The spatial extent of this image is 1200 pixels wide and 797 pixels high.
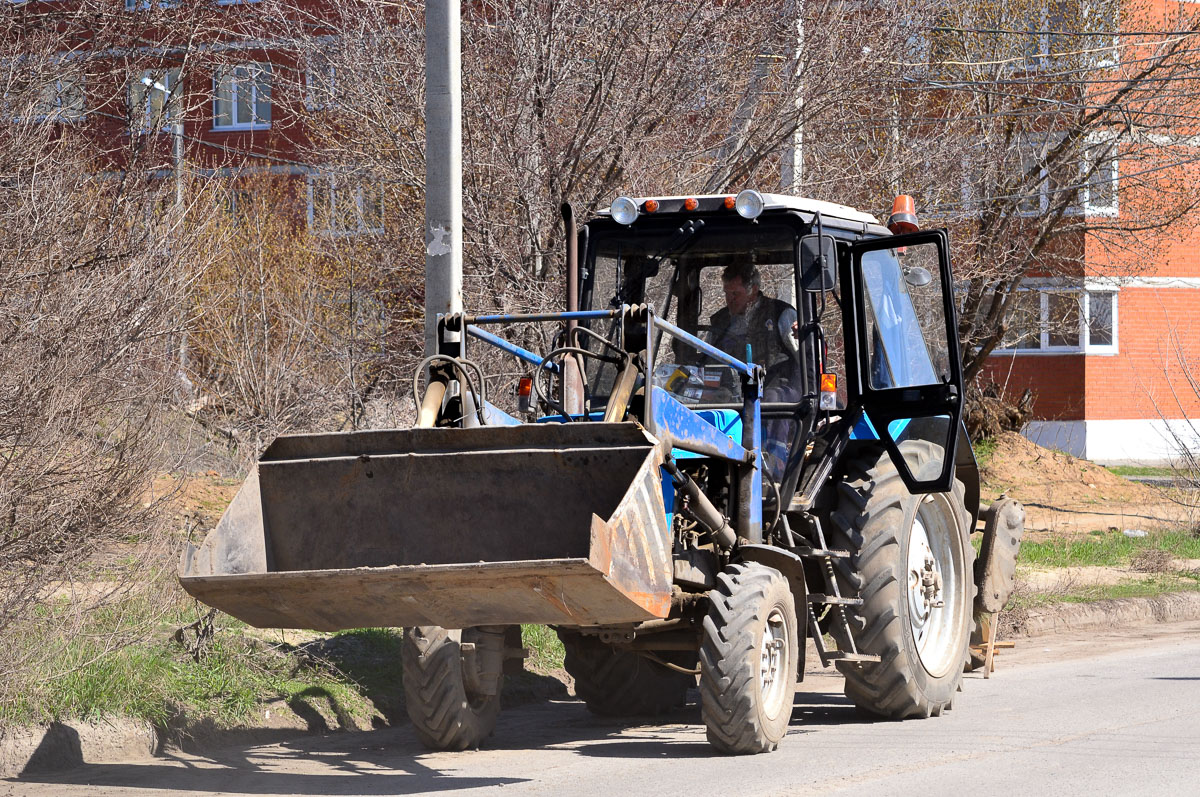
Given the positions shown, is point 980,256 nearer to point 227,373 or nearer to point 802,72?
point 802,72

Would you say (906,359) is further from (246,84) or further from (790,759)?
(246,84)

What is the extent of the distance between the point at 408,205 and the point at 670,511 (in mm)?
6848

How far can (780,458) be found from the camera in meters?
8.32

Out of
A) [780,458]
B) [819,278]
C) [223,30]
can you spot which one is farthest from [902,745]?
[223,30]

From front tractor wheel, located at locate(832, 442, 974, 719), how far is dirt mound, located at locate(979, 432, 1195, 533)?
1150 centimetres

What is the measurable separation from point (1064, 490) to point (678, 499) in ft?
60.3

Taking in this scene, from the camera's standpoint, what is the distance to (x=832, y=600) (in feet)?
26.5

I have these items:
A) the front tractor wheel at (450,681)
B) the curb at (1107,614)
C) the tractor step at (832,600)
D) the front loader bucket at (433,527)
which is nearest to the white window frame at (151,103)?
the front loader bucket at (433,527)


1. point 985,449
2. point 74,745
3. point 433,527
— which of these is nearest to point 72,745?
point 74,745

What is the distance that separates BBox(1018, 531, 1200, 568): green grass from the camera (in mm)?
15804

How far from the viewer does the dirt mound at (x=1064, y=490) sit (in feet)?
69.4

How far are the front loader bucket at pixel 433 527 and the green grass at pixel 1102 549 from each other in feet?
31.6

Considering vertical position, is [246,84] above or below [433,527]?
above

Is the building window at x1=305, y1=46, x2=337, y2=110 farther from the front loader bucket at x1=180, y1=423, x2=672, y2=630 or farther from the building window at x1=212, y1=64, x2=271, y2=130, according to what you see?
the front loader bucket at x1=180, y1=423, x2=672, y2=630
